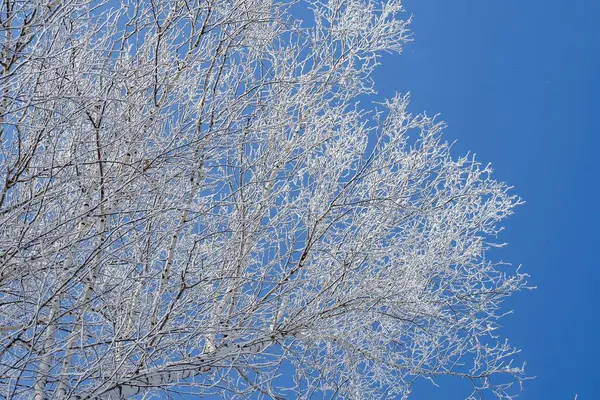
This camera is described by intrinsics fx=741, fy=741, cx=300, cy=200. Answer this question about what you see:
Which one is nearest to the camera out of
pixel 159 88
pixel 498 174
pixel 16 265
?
pixel 16 265

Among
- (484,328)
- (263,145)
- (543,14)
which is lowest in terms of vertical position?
(484,328)

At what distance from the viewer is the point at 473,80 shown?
1159 centimetres

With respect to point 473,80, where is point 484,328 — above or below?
below

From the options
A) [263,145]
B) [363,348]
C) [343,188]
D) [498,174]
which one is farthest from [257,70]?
[498,174]

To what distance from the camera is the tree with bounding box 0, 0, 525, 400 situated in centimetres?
260

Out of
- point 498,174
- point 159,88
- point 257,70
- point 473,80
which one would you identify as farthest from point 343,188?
point 473,80

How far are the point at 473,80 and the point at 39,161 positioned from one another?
9.70 meters

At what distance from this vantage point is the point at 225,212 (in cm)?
401

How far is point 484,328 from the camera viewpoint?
15.8 ft

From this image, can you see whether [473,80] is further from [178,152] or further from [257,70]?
[178,152]

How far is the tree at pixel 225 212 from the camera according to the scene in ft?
8.54

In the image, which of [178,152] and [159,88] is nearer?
[178,152]

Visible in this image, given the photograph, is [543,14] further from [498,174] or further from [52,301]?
[52,301]

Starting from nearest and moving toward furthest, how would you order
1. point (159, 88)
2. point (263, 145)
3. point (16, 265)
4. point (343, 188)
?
point (16, 265)
point (159, 88)
point (343, 188)
point (263, 145)
